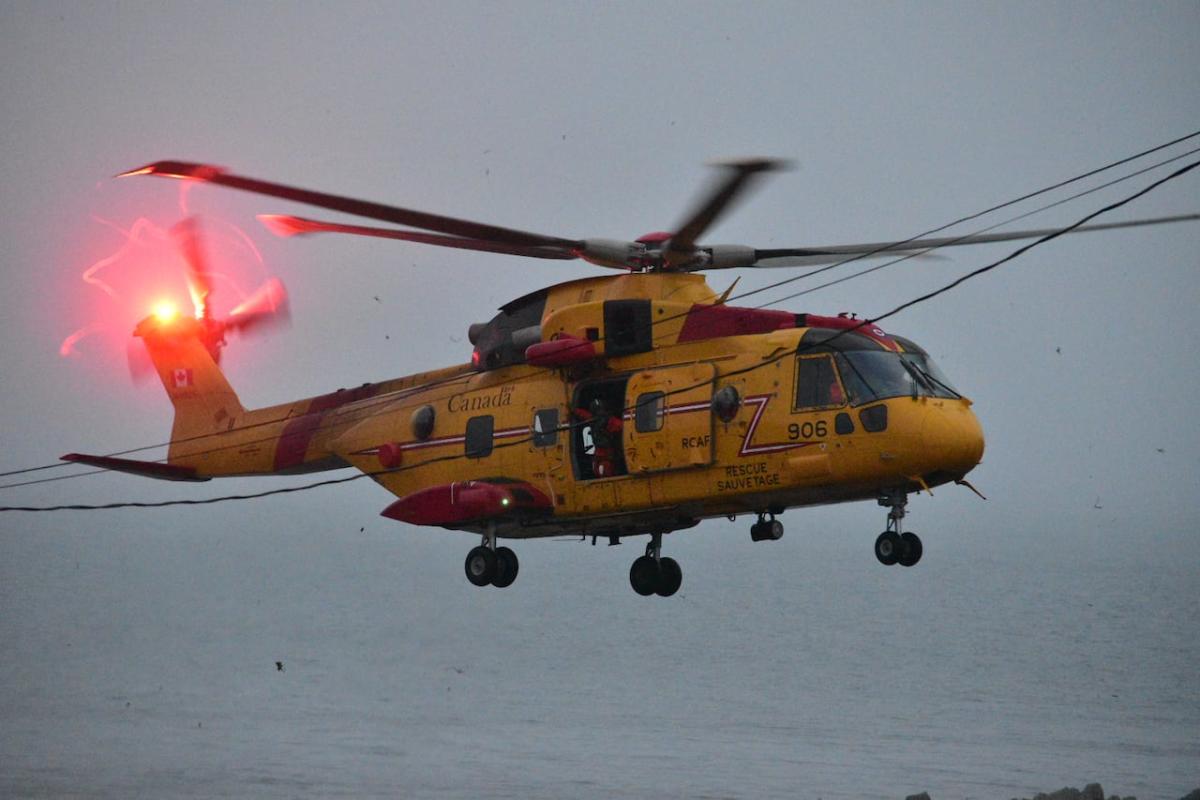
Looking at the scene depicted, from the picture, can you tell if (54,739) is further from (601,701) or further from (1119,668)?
(1119,668)

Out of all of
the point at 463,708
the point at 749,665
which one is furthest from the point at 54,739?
the point at 749,665

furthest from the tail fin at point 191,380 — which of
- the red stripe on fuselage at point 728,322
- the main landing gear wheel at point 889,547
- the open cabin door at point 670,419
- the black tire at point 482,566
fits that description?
the main landing gear wheel at point 889,547

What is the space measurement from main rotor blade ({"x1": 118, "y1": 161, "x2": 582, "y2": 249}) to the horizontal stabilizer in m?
8.36

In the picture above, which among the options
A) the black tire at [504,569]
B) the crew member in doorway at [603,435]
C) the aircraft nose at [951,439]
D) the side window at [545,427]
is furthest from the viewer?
the black tire at [504,569]

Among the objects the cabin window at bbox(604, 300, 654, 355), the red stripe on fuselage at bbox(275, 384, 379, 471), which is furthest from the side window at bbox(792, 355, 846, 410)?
the red stripe on fuselage at bbox(275, 384, 379, 471)

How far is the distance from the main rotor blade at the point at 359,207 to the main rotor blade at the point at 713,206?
4.69ft

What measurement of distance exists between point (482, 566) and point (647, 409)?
12.2 feet

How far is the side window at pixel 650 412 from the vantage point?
1875 centimetres

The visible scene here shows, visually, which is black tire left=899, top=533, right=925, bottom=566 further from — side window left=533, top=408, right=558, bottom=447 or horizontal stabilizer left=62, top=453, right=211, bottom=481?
horizontal stabilizer left=62, top=453, right=211, bottom=481

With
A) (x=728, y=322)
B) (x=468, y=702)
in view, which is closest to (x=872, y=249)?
(x=728, y=322)

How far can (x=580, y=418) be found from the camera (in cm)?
1977

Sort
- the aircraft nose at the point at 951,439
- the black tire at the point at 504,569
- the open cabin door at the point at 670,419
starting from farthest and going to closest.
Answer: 1. the black tire at the point at 504,569
2. the open cabin door at the point at 670,419
3. the aircraft nose at the point at 951,439

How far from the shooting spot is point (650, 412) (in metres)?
18.8

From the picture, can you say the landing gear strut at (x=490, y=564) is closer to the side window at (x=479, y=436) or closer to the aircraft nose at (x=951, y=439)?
the side window at (x=479, y=436)
